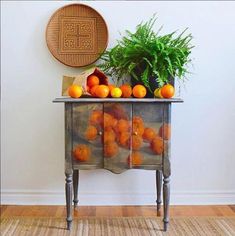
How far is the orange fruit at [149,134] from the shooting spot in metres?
2.21

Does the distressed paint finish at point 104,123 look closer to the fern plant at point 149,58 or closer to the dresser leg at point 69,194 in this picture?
the dresser leg at point 69,194

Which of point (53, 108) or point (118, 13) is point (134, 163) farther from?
point (118, 13)

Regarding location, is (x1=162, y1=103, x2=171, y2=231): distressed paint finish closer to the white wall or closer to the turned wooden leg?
the turned wooden leg

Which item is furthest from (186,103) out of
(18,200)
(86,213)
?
(18,200)

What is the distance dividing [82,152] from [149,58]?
2.34 feet

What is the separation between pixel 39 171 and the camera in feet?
8.91

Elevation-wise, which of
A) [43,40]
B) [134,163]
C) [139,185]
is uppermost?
[43,40]

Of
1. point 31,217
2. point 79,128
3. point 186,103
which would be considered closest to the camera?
point 79,128

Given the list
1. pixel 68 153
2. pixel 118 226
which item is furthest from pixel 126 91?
pixel 118 226

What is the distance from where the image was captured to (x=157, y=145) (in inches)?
87.4

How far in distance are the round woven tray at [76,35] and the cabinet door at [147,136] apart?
62 cm

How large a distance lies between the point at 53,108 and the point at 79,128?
0.53 m

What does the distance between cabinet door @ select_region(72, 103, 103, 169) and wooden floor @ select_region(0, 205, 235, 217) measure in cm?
51

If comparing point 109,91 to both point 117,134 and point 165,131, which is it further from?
point 165,131
